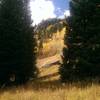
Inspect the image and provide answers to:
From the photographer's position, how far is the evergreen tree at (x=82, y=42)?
70.0ft

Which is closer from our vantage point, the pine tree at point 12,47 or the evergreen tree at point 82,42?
the evergreen tree at point 82,42

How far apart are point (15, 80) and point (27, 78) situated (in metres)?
2.38

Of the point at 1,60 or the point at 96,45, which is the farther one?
the point at 1,60

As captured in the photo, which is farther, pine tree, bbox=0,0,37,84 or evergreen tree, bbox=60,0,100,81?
pine tree, bbox=0,0,37,84

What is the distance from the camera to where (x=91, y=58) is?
832 inches

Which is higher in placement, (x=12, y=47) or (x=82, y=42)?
(x=82, y=42)

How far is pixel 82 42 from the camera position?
22750mm

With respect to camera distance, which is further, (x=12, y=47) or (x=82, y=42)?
(x=12, y=47)

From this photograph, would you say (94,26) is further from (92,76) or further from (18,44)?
(18,44)

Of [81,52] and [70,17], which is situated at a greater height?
[70,17]

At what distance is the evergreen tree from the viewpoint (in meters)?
21.3

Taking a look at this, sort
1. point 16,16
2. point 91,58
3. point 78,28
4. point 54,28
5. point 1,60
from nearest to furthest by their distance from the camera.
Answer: point 91,58 → point 78,28 → point 1,60 → point 16,16 → point 54,28

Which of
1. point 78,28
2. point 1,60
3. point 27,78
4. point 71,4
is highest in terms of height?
point 71,4

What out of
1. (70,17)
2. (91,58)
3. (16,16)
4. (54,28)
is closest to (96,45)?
(91,58)
